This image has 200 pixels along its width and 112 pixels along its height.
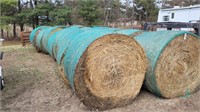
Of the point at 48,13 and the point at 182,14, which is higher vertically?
the point at 48,13

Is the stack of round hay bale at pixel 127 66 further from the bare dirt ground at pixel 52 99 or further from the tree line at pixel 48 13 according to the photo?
the tree line at pixel 48 13

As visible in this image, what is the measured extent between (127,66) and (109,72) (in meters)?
0.33

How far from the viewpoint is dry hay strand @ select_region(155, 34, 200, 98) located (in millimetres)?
3426

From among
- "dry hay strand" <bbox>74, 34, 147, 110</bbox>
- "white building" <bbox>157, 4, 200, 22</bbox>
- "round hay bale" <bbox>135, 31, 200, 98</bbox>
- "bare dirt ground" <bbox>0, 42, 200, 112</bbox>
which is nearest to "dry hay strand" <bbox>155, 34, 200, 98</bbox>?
"round hay bale" <bbox>135, 31, 200, 98</bbox>

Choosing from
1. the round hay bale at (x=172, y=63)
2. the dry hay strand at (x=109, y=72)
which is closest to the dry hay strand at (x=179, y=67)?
the round hay bale at (x=172, y=63)

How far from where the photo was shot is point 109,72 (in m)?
3.20

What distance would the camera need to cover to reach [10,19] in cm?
1714

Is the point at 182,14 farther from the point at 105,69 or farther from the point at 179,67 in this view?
the point at 105,69

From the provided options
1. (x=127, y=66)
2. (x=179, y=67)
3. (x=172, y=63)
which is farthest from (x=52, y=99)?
(x=179, y=67)

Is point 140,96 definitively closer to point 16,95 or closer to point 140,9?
point 16,95

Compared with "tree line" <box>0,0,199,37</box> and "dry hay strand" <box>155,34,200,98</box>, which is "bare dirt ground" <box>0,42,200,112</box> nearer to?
"dry hay strand" <box>155,34,200,98</box>

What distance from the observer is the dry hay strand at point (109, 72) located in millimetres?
3055

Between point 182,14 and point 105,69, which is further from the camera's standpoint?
point 182,14

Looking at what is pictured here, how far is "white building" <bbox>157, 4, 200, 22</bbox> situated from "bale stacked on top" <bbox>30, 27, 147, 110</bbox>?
12.9m
